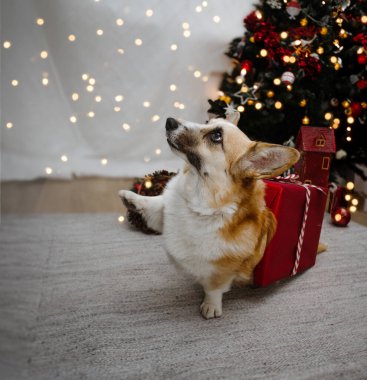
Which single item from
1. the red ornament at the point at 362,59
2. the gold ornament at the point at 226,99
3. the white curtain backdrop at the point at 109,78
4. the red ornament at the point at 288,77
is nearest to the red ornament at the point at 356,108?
the red ornament at the point at 362,59

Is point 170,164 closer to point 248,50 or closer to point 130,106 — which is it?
point 130,106

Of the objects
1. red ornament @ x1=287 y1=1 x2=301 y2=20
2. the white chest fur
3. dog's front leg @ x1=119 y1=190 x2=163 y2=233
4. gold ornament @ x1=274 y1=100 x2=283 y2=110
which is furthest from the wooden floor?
red ornament @ x1=287 y1=1 x2=301 y2=20

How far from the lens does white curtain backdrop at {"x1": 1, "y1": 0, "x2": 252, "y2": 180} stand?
2211 millimetres

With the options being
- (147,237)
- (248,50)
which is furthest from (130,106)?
(147,237)

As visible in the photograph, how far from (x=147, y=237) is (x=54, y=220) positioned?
573mm

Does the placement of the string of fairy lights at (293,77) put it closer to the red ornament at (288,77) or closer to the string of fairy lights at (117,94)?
the red ornament at (288,77)

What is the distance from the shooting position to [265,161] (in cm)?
112

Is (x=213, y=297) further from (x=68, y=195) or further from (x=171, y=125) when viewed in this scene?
(x=68, y=195)

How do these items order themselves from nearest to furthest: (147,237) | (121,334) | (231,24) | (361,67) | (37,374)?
(37,374) → (121,334) → (147,237) → (361,67) → (231,24)

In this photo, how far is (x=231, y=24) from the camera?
2656mm

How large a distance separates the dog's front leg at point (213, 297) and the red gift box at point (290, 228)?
0.21m

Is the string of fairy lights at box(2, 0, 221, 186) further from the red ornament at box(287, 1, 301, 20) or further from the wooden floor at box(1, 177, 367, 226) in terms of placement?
the red ornament at box(287, 1, 301, 20)

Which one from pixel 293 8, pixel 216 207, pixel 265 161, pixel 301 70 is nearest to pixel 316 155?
pixel 265 161

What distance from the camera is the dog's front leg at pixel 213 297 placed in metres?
1.25
